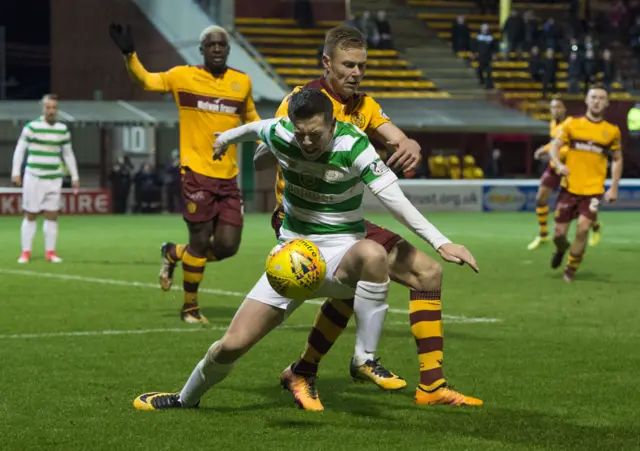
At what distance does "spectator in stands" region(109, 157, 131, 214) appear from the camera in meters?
34.1

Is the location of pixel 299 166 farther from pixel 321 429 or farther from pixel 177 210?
pixel 177 210

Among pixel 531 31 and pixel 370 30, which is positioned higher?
pixel 531 31

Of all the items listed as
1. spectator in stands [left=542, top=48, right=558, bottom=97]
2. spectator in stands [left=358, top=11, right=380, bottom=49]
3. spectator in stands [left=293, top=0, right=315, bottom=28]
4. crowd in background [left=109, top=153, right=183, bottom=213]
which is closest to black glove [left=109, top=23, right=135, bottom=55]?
crowd in background [left=109, top=153, right=183, bottom=213]

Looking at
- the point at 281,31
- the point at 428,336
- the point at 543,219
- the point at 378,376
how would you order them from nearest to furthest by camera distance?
the point at 428,336 → the point at 378,376 → the point at 543,219 → the point at 281,31

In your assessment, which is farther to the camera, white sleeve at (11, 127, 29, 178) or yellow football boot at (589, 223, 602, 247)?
yellow football boot at (589, 223, 602, 247)

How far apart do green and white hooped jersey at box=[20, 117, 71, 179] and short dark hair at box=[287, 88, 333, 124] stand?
12.3 metres

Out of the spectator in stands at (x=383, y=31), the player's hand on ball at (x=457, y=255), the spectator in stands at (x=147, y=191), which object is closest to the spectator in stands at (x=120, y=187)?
the spectator in stands at (x=147, y=191)

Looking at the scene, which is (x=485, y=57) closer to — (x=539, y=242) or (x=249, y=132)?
(x=539, y=242)

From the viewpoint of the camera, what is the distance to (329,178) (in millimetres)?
6633

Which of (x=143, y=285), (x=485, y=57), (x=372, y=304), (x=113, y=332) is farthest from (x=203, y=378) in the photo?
(x=485, y=57)

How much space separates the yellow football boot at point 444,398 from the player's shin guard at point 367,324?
454mm

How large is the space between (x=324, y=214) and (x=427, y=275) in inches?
26.6

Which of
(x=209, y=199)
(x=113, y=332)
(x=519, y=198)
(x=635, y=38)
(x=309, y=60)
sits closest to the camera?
(x=113, y=332)

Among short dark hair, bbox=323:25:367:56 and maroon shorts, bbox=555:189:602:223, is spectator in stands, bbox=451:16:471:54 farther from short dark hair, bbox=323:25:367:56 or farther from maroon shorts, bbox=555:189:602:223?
short dark hair, bbox=323:25:367:56
